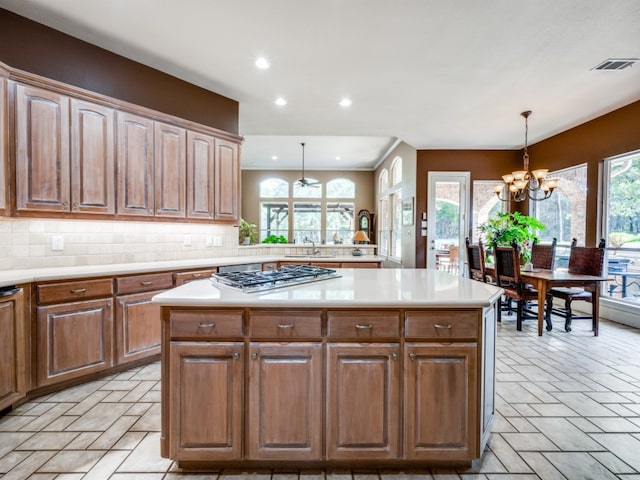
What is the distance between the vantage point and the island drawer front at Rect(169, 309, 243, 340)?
152cm

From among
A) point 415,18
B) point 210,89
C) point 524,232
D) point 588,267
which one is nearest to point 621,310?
point 588,267

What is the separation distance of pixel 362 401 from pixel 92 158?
2.90m

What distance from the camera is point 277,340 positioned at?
153cm

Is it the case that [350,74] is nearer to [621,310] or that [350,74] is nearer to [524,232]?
[524,232]

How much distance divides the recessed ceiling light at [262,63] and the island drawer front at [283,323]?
8.87ft

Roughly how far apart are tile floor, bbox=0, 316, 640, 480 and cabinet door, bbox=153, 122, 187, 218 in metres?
1.56

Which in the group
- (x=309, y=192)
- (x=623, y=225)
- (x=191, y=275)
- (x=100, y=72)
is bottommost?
(x=191, y=275)

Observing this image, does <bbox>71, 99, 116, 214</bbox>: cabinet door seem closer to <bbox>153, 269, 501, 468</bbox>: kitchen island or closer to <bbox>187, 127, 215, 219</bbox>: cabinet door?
<bbox>187, 127, 215, 219</bbox>: cabinet door

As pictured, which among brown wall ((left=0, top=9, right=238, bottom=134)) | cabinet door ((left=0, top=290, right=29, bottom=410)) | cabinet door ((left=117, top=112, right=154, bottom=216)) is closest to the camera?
cabinet door ((left=0, top=290, right=29, bottom=410))

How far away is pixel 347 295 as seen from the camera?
5.30ft

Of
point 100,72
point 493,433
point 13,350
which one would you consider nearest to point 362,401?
point 493,433

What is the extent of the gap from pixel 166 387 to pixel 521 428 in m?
2.10

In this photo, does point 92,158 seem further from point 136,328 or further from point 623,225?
point 623,225

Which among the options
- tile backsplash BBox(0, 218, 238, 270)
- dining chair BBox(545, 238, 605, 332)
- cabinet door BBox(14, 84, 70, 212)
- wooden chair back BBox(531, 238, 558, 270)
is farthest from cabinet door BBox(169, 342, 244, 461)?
wooden chair back BBox(531, 238, 558, 270)
